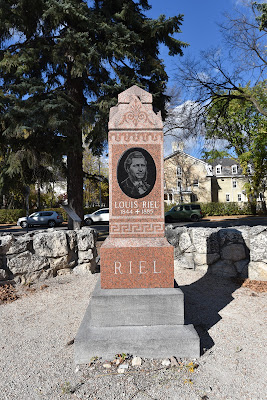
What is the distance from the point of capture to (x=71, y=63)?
11.0 m

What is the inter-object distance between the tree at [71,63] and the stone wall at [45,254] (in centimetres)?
461

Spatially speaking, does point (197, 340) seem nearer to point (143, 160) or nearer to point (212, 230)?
point (143, 160)

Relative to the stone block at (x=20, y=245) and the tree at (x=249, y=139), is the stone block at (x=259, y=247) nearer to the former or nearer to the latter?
the stone block at (x=20, y=245)

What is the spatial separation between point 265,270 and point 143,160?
380 centimetres

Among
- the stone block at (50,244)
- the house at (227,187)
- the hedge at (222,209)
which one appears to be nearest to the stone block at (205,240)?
the stone block at (50,244)

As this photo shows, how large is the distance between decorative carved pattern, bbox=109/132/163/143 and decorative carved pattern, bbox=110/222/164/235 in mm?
1214

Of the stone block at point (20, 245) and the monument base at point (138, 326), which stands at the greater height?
the stone block at point (20, 245)

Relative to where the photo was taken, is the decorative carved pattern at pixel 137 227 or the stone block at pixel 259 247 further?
the stone block at pixel 259 247

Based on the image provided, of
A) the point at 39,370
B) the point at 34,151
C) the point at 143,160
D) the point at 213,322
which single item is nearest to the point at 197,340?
the point at 213,322

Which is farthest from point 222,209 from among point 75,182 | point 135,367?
point 135,367

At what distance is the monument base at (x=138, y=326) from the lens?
3.04 m

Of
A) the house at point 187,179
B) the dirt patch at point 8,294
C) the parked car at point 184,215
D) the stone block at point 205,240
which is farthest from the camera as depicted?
the house at point 187,179

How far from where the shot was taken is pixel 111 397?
7.93 ft

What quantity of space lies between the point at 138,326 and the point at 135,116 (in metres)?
2.89
